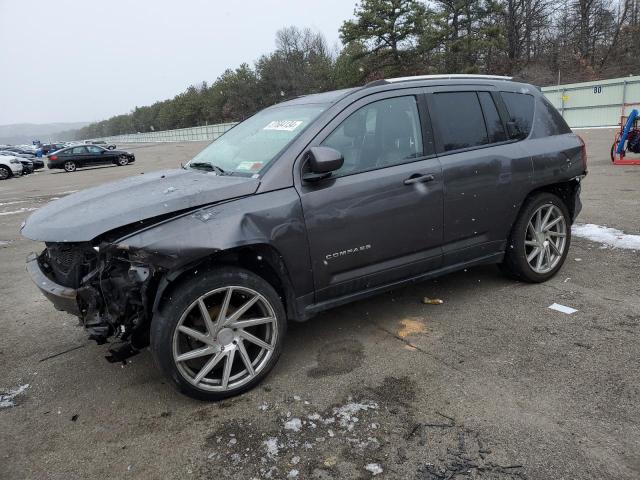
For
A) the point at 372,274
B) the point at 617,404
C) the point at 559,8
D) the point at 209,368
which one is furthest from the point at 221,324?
the point at 559,8

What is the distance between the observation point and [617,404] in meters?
2.73

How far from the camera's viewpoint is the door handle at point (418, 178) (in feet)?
11.7

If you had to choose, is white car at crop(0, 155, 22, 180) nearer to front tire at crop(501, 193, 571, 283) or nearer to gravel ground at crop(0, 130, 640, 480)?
gravel ground at crop(0, 130, 640, 480)

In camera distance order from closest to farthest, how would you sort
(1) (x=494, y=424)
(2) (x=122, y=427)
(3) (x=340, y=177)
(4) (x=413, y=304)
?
(1) (x=494, y=424)
(2) (x=122, y=427)
(3) (x=340, y=177)
(4) (x=413, y=304)

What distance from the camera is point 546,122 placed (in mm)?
4539

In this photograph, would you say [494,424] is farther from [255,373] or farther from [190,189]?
[190,189]

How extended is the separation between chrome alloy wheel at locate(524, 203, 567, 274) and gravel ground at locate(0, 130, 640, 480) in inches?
11.0

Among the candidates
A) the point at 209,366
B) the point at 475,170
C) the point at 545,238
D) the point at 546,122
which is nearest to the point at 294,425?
the point at 209,366

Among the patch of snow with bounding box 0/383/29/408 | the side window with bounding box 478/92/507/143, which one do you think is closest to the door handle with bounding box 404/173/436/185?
the side window with bounding box 478/92/507/143

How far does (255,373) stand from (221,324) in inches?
15.8

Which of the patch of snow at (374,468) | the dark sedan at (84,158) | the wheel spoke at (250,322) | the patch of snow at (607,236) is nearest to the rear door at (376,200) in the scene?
the wheel spoke at (250,322)

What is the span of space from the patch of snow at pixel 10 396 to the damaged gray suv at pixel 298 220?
75 centimetres

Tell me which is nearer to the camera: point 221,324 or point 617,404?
point 617,404

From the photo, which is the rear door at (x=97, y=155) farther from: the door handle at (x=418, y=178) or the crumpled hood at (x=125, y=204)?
the door handle at (x=418, y=178)
